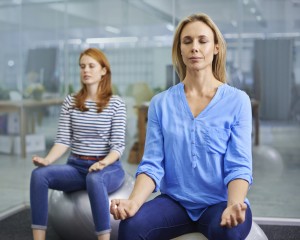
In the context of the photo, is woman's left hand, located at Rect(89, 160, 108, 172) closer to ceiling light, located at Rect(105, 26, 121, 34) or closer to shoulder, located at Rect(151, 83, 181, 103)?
shoulder, located at Rect(151, 83, 181, 103)

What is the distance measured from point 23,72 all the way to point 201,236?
108 inches

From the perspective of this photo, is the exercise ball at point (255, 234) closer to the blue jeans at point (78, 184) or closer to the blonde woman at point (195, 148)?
the blonde woman at point (195, 148)

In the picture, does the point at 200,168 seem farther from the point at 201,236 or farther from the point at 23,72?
the point at 23,72

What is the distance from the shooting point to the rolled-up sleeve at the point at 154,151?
1700mm

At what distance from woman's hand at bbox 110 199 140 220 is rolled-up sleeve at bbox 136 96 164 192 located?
16cm

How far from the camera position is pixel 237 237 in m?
1.49

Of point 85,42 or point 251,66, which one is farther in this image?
point 85,42

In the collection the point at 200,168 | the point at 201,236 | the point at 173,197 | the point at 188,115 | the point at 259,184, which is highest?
the point at 188,115

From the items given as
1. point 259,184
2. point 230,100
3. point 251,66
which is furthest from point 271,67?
point 230,100

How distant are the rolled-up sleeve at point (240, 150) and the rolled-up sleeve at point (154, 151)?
23 centimetres

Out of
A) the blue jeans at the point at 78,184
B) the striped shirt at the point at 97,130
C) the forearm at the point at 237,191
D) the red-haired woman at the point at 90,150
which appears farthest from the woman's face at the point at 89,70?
the forearm at the point at 237,191

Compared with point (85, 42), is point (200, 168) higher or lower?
lower

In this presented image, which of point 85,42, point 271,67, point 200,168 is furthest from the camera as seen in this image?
point 85,42

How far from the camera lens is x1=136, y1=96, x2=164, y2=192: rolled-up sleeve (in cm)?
170
